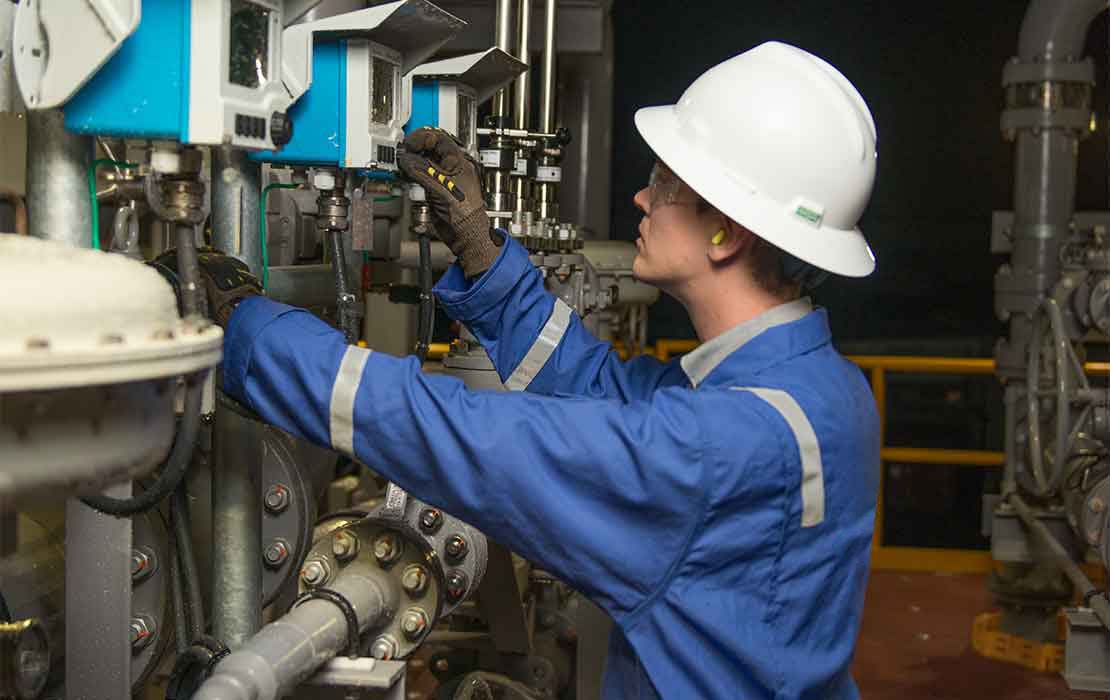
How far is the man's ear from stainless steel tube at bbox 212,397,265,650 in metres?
0.71

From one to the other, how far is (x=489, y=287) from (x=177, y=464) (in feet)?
2.93

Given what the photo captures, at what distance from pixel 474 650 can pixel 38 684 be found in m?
1.90

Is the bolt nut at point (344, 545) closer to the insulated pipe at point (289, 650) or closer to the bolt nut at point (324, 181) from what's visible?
the insulated pipe at point (289, 650)

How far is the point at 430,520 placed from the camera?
2.45 m

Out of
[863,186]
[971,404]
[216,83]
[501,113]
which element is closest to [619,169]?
[971,404]

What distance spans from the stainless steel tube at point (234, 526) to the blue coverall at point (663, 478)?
0.28m

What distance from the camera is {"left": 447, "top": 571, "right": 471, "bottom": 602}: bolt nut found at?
2.43 m

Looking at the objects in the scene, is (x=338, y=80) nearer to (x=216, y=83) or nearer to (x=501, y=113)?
(x=216, y=83)

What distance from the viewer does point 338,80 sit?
189 centimetres

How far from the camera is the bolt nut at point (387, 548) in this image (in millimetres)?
2186

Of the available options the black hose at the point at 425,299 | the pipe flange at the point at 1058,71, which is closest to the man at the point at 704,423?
the black hose at the point at 425,299

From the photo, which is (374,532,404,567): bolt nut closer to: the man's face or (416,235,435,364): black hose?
(416,235,435,364): black hose

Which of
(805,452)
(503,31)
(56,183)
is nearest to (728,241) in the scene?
(805,452)

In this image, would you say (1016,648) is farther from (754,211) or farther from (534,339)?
(754,211)
